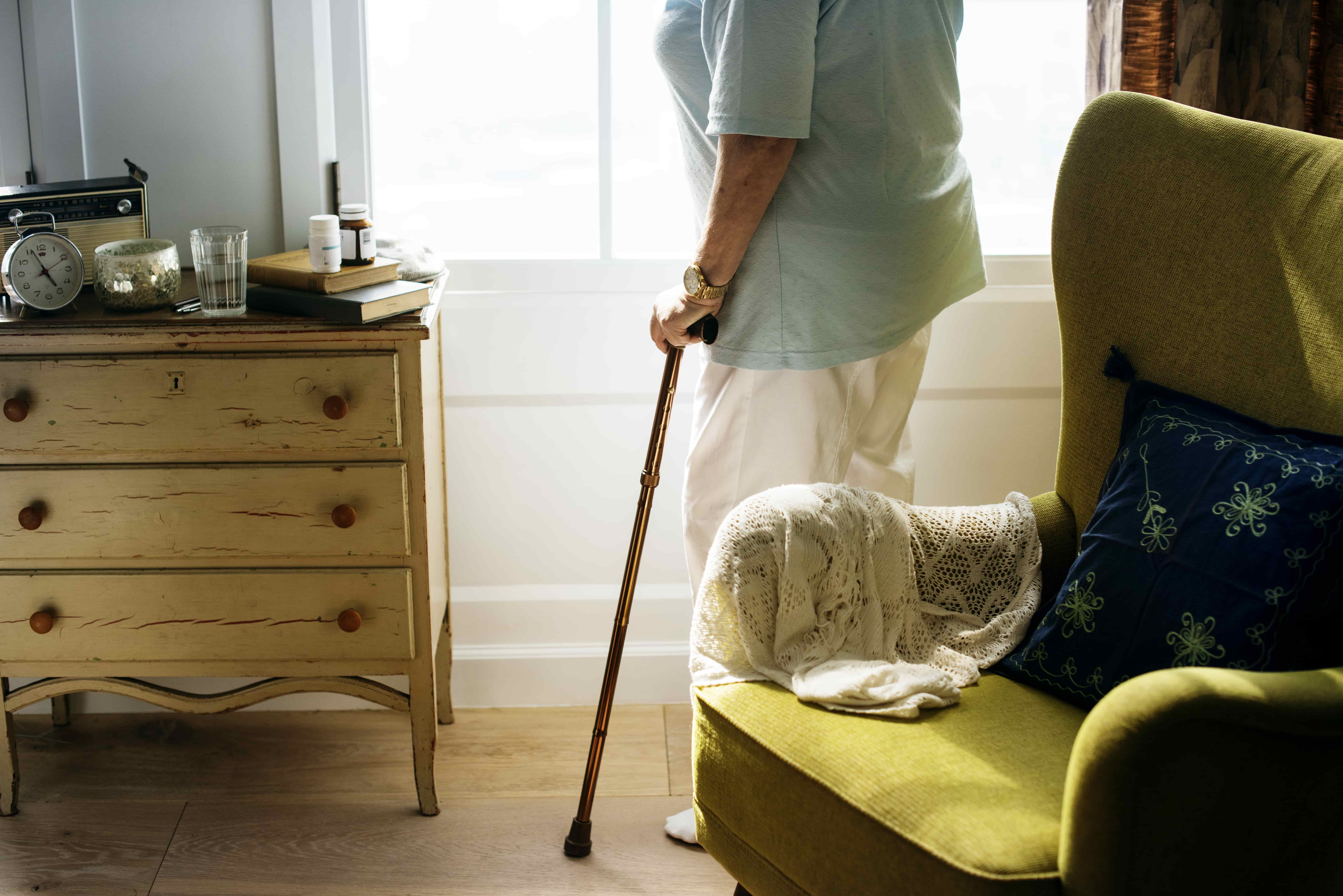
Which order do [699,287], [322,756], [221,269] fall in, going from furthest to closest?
[322,756]
[221,269]
[699,287]

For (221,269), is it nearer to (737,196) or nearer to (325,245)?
(325,245)

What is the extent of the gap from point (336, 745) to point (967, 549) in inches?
48.0

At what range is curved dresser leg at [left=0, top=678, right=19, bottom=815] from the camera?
170 cm

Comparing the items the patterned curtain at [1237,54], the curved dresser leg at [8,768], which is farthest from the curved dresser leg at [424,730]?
the patterned curtain at [1237,54]

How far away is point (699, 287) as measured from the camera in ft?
4.63

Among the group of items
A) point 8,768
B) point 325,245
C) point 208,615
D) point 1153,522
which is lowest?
point 8,768

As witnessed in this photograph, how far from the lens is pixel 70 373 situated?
4.91 ft

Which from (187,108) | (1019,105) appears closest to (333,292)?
(187,108)

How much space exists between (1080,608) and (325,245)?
1119mm

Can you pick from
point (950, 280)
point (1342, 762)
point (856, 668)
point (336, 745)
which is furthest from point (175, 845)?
point (1342, 762)

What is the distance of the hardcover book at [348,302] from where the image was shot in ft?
4.88

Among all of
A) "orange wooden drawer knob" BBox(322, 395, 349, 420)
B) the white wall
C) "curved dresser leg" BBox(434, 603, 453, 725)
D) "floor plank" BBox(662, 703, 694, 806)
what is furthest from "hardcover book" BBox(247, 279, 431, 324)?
"floor plank" BBox(662, 703, 694, 806)

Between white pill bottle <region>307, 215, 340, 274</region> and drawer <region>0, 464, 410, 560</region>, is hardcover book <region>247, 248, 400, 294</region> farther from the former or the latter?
drawer <region>0, 464, 410, 560</region>

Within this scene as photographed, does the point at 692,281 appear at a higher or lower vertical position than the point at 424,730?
higher
